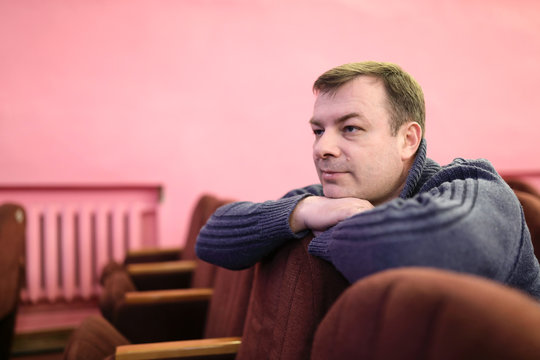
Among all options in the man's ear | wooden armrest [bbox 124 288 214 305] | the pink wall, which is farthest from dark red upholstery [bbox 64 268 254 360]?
the pink wall

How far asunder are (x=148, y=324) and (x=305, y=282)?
1.11 m

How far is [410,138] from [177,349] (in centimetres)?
77

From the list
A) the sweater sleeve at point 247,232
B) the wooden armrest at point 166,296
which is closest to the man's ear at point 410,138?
the sweater sleeve at point 247,232

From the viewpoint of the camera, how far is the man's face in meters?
0.92

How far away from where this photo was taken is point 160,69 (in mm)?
2891

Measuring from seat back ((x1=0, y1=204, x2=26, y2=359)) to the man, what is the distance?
1.34 m

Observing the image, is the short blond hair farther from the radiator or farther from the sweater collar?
the radiator

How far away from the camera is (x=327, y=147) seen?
0.93 meters

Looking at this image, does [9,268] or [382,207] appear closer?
[382,207]

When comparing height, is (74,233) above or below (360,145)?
below

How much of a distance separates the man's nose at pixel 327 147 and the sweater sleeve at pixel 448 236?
21cm

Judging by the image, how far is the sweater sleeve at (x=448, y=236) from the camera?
0.61 metres

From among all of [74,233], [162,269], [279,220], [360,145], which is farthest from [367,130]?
[74,233]

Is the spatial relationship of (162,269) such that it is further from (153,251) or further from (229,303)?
(229,303)
